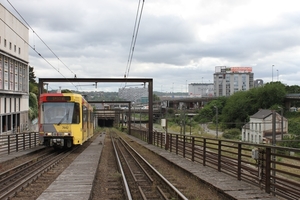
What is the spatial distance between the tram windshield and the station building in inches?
885

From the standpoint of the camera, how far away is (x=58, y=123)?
2164 cm

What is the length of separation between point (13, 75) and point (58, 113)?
31.2 m

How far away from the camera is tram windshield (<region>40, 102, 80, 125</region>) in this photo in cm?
2170

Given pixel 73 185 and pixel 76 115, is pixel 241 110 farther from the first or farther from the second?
pixel 73 185

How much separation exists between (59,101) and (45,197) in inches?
520

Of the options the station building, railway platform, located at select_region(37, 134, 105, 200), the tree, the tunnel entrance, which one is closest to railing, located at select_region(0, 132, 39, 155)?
railway platform, located at select_region(37, 134, 105, 200)

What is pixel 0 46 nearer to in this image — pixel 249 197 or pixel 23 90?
pixel 23 90

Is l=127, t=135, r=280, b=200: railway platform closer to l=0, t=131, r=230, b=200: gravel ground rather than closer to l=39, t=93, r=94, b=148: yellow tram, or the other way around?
l=0, t=131, r=230, b=200: gravel ground

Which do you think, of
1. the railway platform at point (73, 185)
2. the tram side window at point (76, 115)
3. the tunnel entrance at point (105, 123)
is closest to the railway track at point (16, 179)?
the railway platform at point (73, 185)

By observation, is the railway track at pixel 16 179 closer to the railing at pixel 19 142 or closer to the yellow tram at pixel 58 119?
the yellow tram at pixel 58 119

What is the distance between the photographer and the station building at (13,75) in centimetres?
4541

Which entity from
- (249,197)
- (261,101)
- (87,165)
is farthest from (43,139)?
(261,101)

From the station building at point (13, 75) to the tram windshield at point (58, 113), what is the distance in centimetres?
2249

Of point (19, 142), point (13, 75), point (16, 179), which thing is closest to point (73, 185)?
point (16, 179)
